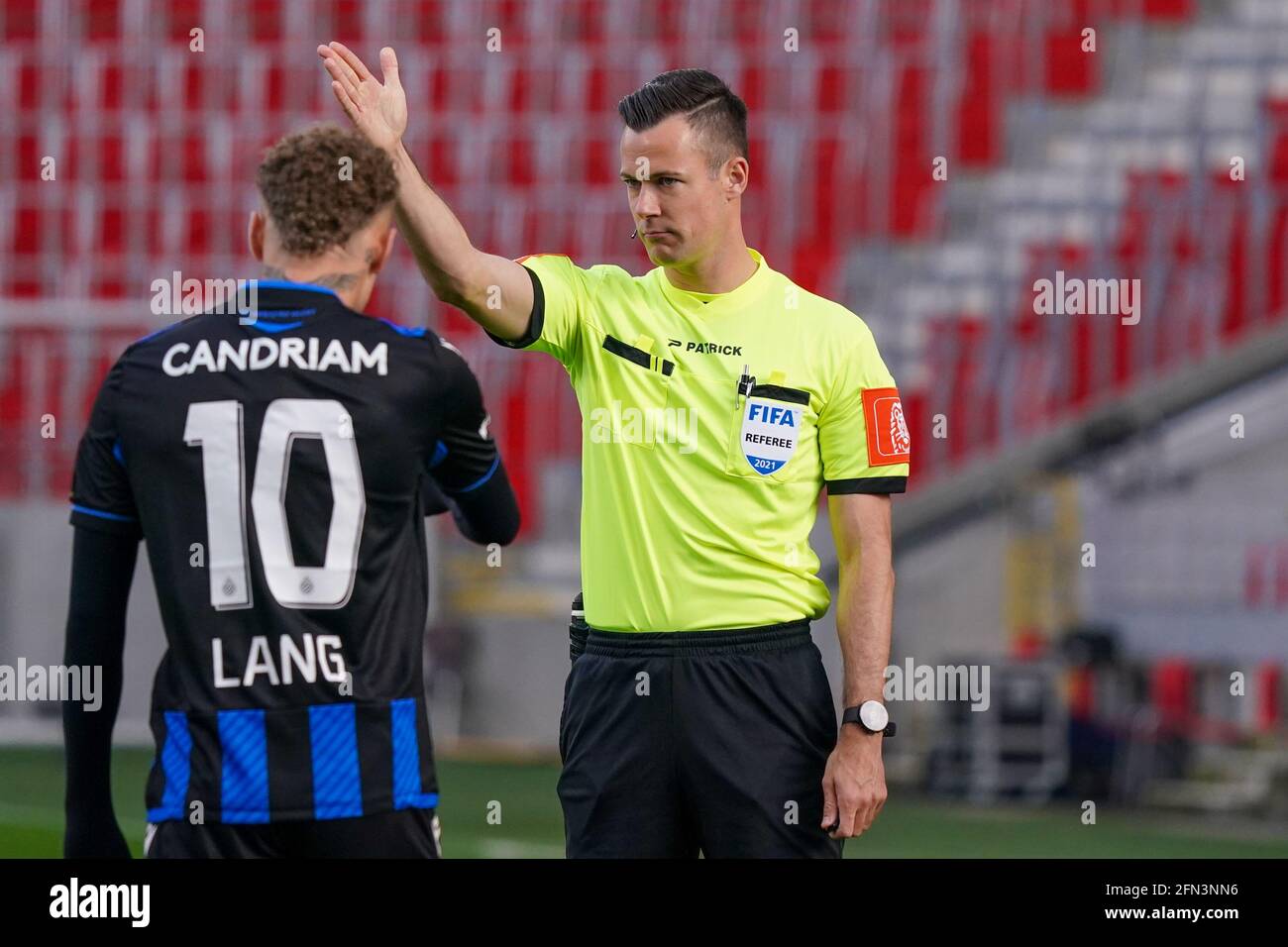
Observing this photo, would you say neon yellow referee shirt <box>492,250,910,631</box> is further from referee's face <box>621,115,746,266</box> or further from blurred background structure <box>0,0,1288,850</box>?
blurred background structure <box>0,0,1288,850</box>

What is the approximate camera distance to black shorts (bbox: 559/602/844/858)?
3041 mm

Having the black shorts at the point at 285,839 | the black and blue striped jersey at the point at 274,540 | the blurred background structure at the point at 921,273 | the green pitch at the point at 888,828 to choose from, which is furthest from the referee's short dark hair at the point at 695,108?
the blurred background structure at the point at 921,273

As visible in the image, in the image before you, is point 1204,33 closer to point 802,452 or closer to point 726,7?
point 726,7

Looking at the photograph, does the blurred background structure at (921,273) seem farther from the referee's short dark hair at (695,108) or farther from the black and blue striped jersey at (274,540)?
the black and blue striped jersey at (274,540)

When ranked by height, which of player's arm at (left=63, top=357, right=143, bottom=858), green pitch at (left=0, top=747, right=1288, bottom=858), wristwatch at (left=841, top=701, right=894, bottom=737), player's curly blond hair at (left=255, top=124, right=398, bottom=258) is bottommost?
green pitch at (left=0, top=747, right=1288, bottom=858)

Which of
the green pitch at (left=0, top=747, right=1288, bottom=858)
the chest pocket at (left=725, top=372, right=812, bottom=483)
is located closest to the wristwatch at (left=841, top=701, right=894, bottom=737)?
the chest pocket at (left=725, top=372, right=812, bottom=483)

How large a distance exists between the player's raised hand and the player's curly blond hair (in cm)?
Result: 27

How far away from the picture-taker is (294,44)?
13617 millimetres

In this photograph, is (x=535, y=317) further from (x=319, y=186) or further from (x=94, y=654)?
(x=94, y=654)

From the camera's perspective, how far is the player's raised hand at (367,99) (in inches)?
113

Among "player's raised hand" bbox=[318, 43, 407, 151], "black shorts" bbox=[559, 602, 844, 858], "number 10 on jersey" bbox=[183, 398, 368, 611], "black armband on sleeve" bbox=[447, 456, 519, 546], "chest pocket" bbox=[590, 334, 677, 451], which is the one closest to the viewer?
"number 10 on jersey" bbox=[183, 398, 368, 611]
